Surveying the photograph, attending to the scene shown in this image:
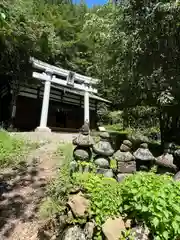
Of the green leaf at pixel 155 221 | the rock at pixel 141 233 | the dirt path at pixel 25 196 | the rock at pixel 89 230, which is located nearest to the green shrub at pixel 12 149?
the dirt path at pixel 25 196

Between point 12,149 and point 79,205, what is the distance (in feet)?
16.8

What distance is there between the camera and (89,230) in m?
3.34

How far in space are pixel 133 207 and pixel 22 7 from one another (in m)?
13.0

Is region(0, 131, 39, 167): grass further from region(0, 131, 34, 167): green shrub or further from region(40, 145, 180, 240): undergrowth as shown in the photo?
region(40, 145, 180, 240): undergrowth

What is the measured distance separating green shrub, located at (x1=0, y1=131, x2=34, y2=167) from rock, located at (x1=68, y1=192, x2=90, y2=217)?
12.2ft

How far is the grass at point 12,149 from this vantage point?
7.11 m

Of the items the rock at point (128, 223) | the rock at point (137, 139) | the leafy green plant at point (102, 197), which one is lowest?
the rock at point (128, 223)

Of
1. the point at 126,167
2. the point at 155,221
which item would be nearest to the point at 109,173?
the point at 126,167

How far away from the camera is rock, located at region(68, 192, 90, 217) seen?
11.4 feet


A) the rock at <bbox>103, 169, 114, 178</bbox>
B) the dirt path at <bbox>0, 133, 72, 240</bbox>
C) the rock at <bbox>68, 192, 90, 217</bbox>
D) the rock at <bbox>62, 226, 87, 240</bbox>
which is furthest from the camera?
the rock at <bbox>103, 169, 114, 178</bbox>

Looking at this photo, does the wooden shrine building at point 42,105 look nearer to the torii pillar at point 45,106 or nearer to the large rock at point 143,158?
the torii pillar at point 45,106

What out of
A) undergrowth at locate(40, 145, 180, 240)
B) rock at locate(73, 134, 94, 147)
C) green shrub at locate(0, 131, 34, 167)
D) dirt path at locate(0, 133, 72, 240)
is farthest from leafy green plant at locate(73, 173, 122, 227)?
green shrub at locate(0, 131, 34, 167)

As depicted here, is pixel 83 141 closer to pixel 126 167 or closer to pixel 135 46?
pixel 126 167

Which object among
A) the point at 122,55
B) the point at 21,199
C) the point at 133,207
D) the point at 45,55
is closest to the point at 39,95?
the point at 45,55
